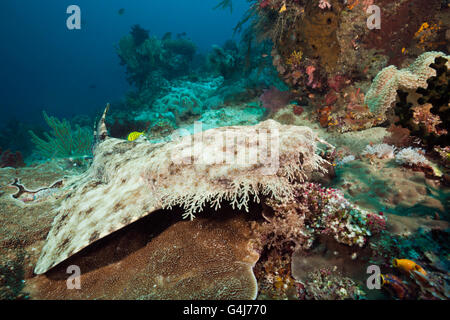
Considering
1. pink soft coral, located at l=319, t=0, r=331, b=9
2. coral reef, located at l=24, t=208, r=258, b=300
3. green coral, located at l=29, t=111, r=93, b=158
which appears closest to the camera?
coral reef, located at l=24, t=208, r=258, b=300

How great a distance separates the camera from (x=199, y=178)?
7.20 feet

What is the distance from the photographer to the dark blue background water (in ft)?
218

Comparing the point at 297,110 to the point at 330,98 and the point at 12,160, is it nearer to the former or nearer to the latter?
the point at 330,98

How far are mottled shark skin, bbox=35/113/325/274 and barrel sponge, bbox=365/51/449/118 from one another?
136 inches

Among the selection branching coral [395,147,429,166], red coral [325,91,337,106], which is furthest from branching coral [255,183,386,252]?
red coral [325,91,337,106]

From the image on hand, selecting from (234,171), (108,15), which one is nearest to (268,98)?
(234,171)

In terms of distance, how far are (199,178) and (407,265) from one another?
2.10 meters

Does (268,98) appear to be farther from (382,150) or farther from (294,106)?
(382,150)

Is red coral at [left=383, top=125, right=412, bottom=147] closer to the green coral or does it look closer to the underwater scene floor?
the underwater scene floor

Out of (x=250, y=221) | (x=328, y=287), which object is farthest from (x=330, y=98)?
(x=328, y=287)

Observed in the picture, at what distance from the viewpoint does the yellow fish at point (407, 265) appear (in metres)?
1.69

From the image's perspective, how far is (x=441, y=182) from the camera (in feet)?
9.08

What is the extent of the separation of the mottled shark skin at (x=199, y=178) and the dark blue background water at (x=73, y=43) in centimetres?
5915
